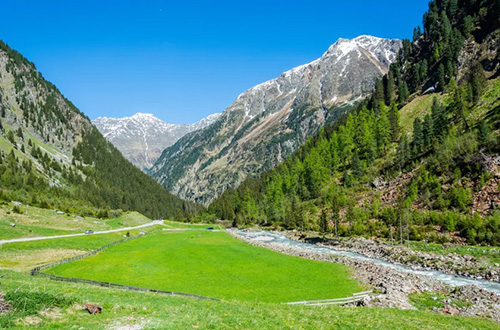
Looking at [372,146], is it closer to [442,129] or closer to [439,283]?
[442,129]

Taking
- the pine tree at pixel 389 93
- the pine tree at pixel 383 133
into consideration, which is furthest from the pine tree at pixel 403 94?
the pine tree at pixel 383 133

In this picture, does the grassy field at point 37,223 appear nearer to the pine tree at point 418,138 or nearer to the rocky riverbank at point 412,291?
the rocky riverbank at point 412,291

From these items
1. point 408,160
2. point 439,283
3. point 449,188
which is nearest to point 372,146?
point 408,160

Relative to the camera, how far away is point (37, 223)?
84312 mm

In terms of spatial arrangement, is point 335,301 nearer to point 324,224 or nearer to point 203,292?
point 203,292

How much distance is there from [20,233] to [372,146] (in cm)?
12097

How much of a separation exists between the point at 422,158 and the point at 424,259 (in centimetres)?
5293

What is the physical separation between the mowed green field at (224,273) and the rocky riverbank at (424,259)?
15313mm

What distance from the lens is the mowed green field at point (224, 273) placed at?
38344 millimetres

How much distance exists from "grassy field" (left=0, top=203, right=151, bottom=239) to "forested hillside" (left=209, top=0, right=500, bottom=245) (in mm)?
77146

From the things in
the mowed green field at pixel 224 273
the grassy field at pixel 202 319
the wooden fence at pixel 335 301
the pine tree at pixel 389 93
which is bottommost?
the mowed green field at pixel 224 273

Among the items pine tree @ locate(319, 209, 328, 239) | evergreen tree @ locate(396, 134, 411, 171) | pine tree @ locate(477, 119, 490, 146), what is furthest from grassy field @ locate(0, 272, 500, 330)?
evergreen tree @ locate(396, 134, 411, 171)

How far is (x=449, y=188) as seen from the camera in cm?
7831

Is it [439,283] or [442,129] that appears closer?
[439,283]
